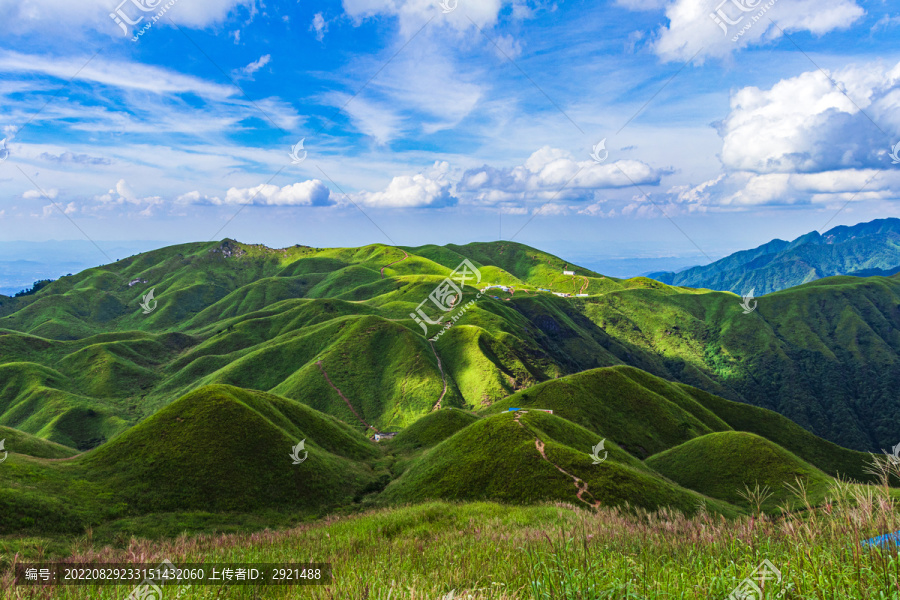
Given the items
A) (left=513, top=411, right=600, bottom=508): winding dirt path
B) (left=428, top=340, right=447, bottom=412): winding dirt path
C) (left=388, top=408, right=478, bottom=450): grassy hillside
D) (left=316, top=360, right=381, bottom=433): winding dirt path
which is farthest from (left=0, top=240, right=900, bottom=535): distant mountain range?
(left=428, top=340, right=447, bottom=412): winding dirt path

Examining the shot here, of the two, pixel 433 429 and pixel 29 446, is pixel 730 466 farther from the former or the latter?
pixel 29 446

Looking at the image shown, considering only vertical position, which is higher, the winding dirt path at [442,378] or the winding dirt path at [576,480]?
the winding dirt path at [442,378]

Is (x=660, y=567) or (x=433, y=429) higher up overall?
(x=660, y=567)

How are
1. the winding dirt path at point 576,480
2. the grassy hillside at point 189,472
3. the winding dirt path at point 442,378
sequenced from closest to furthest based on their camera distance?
1. the winding dirt path at point 576,480
2. the grassy hillside at point 189,472
3. the winding dirt path at point 442,378

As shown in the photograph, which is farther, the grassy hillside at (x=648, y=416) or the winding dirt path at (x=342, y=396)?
the winding dirt path at (x=342, y=396)

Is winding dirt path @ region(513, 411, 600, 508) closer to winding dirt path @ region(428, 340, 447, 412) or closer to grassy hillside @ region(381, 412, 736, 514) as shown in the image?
grassy hillside @ region(381, 412, 736, 514)

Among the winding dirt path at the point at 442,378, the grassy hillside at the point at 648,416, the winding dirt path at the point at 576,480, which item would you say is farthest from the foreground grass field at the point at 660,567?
the winding dirt path at the point at 442,378

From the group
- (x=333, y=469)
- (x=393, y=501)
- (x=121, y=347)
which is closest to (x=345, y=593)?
(x=393, y=501)

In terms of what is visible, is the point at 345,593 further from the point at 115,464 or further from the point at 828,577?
the point at 115,464

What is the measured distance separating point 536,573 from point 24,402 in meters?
173

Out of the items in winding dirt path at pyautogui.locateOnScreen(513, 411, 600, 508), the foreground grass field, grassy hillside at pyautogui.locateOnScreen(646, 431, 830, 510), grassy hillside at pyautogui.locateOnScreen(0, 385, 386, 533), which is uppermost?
the foreground grass field

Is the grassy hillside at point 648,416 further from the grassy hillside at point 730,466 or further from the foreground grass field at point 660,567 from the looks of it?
the foreground grass field at point 660,567

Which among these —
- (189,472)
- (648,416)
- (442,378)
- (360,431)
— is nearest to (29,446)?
(189,472)

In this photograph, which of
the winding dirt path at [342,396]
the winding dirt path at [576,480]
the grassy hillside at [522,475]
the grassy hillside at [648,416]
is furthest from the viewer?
the winding dirt path at [342,396]
